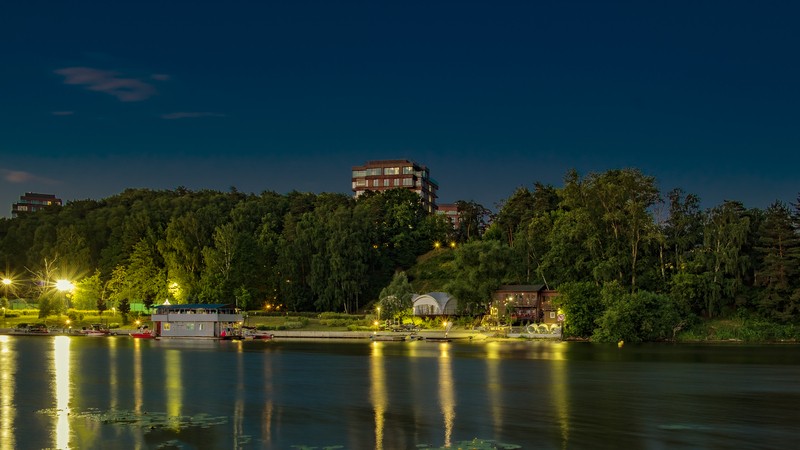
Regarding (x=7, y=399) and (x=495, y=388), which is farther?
(x=495, y=388)

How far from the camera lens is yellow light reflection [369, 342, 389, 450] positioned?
31.1m

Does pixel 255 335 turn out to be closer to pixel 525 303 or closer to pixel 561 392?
pixel 525 303

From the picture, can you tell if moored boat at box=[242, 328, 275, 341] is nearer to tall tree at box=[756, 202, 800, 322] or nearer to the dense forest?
the dense forest

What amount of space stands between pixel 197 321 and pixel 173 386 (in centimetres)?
6063

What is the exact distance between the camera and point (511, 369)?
57438mm

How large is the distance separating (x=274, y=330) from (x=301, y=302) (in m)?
13.9

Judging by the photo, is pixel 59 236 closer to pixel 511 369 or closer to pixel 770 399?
pixel 511 369

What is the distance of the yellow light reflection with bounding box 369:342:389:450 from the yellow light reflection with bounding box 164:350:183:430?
851 cm

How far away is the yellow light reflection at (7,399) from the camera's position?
1155 inches

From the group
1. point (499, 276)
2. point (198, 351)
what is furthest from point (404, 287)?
point (198, 351)

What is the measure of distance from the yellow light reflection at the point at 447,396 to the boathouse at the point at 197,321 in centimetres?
4288

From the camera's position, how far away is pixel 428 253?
14900 cm

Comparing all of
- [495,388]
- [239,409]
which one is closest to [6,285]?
[239,409]

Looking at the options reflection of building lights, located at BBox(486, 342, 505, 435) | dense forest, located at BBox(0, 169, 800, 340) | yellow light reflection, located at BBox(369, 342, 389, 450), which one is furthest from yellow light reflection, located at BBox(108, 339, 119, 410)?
dense forest, located at BBox(0, 169, 800, 340)
